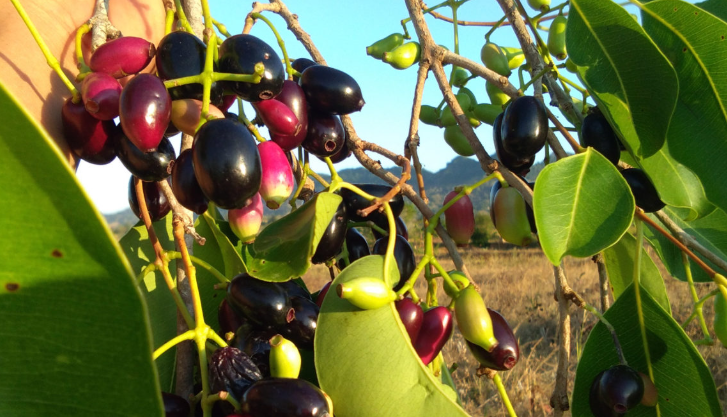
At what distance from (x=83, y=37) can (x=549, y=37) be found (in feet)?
2.74

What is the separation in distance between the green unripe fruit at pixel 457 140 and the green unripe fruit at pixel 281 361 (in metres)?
0.70

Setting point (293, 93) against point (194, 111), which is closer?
point (194, 111)

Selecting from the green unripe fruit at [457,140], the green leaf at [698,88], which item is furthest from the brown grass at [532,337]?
the green leaf at [698,88]

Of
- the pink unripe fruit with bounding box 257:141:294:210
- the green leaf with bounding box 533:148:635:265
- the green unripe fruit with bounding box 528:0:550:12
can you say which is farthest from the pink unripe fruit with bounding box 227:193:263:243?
the green unripe fruit with bounding box 528:0:550:12

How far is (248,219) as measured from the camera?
737 mm

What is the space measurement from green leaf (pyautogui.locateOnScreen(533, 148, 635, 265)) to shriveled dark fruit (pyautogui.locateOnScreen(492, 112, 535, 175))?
14cm

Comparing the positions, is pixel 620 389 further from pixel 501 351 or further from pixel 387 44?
pixel 387 44

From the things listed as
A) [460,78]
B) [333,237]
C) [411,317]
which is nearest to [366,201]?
[333,237]

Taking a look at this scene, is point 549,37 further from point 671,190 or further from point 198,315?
point 198,315

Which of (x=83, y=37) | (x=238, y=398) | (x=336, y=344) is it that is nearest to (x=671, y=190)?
(x=336, y=344)

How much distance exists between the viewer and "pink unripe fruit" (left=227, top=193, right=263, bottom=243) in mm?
725

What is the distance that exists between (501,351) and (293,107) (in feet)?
1.42

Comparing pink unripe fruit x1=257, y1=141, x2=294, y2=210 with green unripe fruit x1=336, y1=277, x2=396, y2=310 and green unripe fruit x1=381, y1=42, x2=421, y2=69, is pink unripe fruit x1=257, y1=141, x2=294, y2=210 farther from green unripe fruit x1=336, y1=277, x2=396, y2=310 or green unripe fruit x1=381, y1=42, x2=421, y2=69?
green unripe fruit x1=381, y1=42, x2=421, y2=69

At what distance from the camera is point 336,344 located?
0.59 meters
